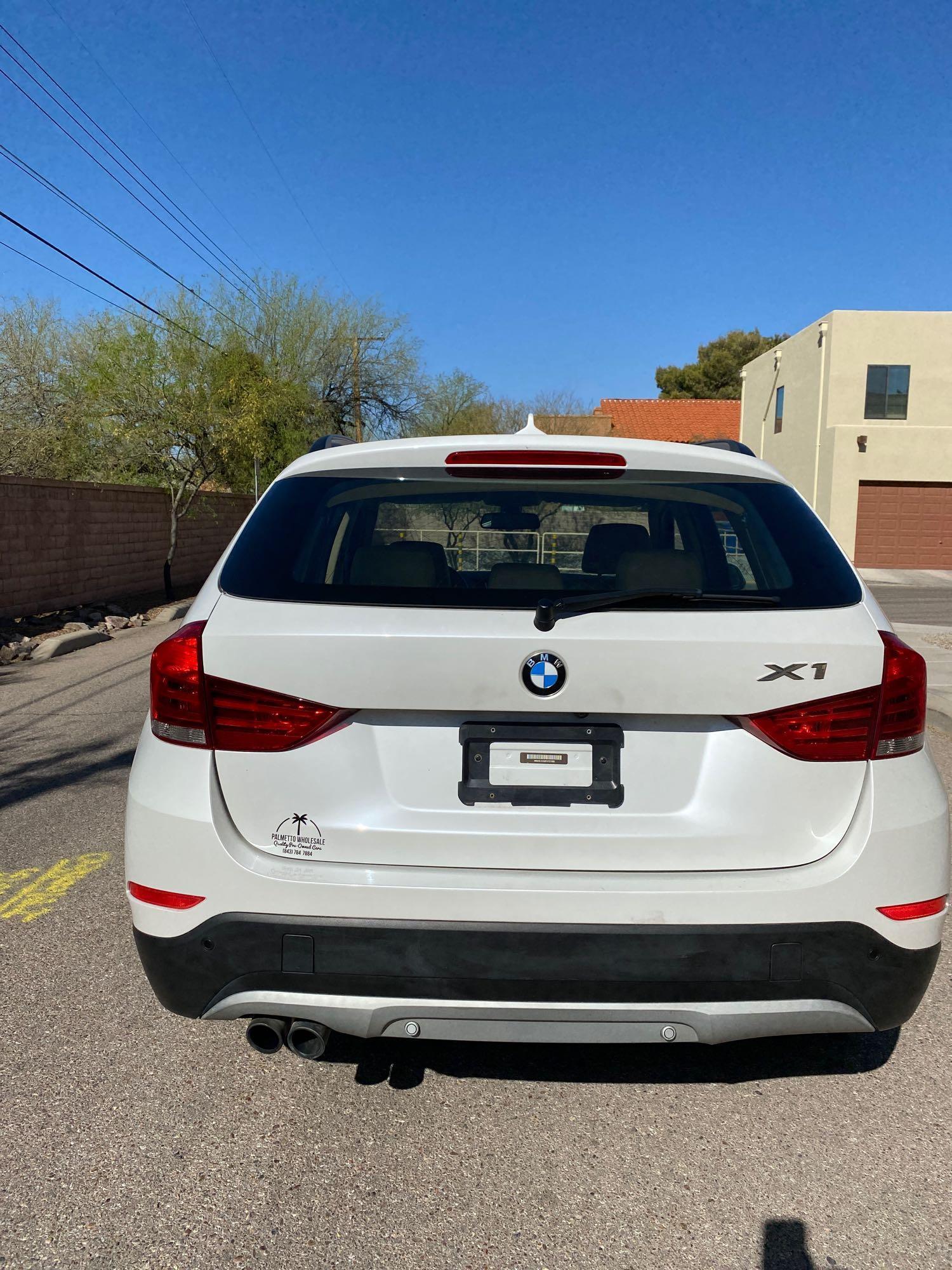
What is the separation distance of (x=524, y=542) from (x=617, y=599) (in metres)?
1.41

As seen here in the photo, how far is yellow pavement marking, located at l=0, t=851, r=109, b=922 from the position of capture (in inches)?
165

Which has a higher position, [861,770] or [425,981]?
[861,770]

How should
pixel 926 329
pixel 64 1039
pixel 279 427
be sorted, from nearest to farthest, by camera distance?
pixel 64 1039
pixel 279 427
pixel 926 329

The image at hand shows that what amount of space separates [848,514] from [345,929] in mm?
30834

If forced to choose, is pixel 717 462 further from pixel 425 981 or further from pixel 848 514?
pixel 848 514

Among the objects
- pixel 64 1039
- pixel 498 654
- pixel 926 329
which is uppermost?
pixel 926 329

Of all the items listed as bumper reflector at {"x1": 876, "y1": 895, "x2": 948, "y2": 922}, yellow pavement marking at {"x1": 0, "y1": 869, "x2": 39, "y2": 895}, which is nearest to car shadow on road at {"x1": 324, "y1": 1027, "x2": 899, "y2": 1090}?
bumper reflector at {"x1": 876, "y1": 895, "x2": 948, "y2": 922}

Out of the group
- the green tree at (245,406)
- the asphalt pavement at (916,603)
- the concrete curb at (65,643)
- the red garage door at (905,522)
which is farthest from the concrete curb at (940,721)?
the red garage door at (905,522)

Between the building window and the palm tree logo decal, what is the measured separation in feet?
104

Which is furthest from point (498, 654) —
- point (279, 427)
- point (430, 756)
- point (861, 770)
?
point (279, 427)

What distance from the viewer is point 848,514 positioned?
30.8 m

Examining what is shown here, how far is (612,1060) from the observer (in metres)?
3.15

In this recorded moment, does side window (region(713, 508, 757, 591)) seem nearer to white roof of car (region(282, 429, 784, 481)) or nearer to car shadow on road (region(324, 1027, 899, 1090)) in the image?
white roof of car (region(282, 429, 784, 481))

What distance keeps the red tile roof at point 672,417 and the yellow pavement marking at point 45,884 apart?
4606 centimetres
